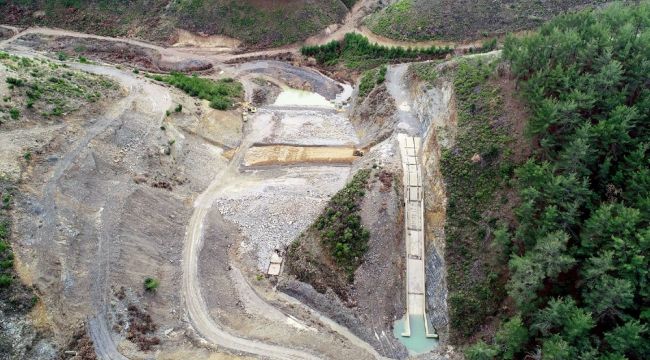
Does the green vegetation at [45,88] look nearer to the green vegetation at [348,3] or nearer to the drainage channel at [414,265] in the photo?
the drainage channel at [414,265]

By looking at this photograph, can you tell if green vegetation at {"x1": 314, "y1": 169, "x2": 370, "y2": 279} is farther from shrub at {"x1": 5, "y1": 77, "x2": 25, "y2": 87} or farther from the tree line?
shrub at {"x1": 5, "y1": 77, "x2": 25, "y2": 87}

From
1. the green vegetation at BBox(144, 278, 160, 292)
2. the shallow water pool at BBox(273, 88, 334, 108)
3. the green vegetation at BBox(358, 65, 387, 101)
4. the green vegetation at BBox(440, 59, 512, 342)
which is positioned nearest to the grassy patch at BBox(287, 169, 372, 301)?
the green vegetation at BBox(440, 59, 512, 342)

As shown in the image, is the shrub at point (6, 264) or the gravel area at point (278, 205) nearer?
the shrub at point (6, 264)

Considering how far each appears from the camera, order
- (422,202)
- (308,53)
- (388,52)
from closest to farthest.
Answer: (422,202) → (388,52) → (308,53)

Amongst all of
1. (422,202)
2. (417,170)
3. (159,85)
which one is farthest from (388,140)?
(159,85)

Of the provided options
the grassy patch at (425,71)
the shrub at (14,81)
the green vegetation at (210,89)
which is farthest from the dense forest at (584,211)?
the shrub at (14,81)

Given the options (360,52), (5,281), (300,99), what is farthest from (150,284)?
(360,52)

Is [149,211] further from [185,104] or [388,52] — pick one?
[388,52]
